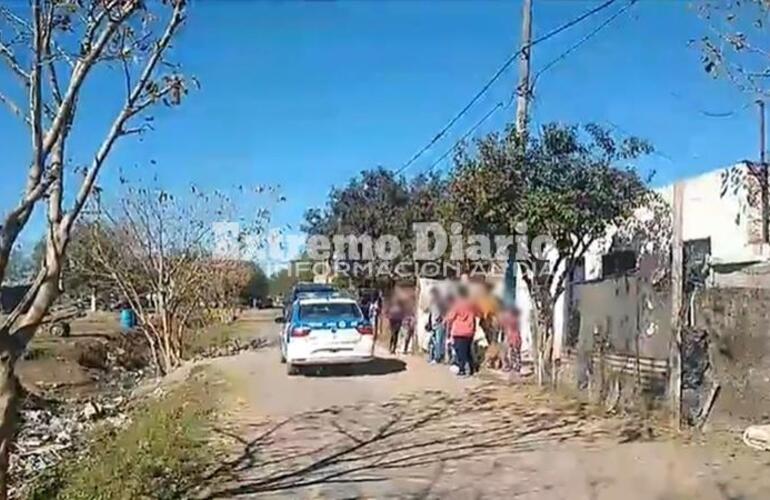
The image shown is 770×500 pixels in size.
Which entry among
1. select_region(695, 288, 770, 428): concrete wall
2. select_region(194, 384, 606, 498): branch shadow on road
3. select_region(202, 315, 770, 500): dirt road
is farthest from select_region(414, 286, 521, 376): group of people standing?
select_region(695, 288, 770, 428): concrete wall

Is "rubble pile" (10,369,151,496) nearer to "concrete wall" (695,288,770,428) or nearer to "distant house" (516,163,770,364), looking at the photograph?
"distant house" (516,163,770,364)

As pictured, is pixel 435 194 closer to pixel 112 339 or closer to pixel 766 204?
pixel 766 204

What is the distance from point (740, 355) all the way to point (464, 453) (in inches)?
136

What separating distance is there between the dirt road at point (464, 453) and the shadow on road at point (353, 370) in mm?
4173

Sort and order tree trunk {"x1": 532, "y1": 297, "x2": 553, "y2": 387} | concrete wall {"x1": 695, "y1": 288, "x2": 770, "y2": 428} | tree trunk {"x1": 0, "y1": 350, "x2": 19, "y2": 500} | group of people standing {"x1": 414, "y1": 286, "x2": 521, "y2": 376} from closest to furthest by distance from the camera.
→ tree trunk {"x1": 0, "y1": 350, "x2": 19, "y2": 500}, concrete wall {"x1": 695, "y1": 288, "x2": 770, "y2": 428}, tree trunk {"x1": 532, "y1": 297, "x2": 553, "y2": 387}, group of people standing {"x1": 414, "y1": 286, "x2": 521, "y2": 376}

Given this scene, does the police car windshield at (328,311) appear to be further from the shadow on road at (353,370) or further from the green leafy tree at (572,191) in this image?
the green leafy tree at (572,191)

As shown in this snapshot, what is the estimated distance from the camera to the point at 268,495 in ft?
30.1

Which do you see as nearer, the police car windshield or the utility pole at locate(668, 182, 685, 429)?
the utility pole at locate(668, 182, 685, 429)

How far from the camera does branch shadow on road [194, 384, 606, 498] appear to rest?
9805mm

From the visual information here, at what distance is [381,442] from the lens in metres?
12.0

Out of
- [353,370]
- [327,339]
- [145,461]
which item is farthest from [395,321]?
[145,461]

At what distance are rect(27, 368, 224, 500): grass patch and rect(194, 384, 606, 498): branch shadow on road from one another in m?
0.36

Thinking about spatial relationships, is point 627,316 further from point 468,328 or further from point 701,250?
point 468,328

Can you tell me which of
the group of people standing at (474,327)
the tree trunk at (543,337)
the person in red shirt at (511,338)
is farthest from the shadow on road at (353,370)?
the tree trunk at (543,337)
